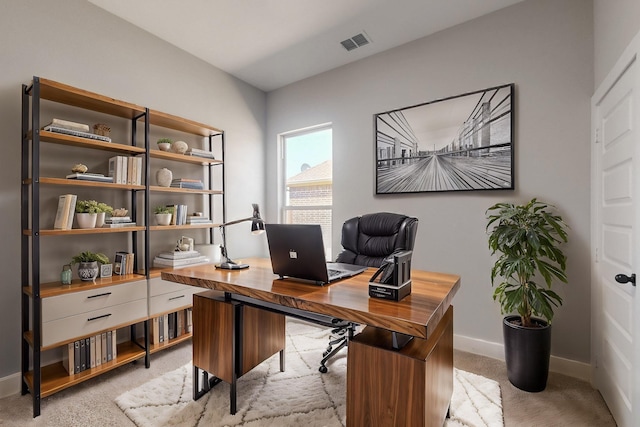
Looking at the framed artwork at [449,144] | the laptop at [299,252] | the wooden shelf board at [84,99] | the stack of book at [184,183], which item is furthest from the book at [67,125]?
the framed artwork at [449,144]

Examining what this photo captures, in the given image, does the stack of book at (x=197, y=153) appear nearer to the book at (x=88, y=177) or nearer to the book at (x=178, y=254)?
the book at (x=88, y=177)

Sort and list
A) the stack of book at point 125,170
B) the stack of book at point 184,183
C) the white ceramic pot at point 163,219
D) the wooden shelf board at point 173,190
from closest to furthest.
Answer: the stack of book at point 125,170
the wooden shelf board at point 173,190
the white ceramic pot at point 163,219
the stack of book at point 184,183

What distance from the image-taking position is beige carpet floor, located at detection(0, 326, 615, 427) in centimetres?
178

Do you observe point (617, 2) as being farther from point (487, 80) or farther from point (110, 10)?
point (110, 10)

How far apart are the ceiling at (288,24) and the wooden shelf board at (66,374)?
9.22ft

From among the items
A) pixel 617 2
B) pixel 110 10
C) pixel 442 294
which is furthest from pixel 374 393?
pixel 110 10

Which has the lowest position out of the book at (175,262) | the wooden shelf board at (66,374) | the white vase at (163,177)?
the wooden shelf board at (66,374)

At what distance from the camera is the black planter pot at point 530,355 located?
204cm

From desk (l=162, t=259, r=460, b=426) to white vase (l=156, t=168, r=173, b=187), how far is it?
67.6 inches

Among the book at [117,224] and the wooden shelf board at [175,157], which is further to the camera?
the wooden shelf board at [175,157]

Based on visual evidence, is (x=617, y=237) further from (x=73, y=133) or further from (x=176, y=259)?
(x=73, y=133)

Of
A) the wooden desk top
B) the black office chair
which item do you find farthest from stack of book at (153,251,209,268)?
the black office chair

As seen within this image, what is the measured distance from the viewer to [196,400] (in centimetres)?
197

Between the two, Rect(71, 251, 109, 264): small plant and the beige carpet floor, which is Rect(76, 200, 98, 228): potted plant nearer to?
Rect(71, 251, 109, 264): small plant
